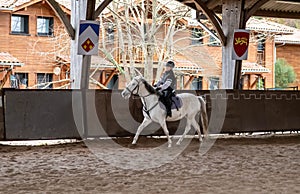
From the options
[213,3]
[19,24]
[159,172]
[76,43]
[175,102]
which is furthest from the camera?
[19,24]

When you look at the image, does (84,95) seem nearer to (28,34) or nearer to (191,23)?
(28,34)

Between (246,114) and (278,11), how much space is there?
502cm

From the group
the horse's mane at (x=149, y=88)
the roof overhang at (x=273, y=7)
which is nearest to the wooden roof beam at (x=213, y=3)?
the roof overhang at (x=273, y=7)

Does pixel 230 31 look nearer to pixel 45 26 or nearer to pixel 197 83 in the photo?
pixel 45 26

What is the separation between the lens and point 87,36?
35.5 feet

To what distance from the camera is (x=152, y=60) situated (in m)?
21.5

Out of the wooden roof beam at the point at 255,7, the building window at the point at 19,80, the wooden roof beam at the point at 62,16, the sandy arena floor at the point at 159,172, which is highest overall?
the wooden roof beam at the point at 255,7

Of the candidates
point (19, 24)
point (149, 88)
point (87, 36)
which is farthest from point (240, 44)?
point (19, 24)

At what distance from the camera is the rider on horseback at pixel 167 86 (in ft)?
33.7

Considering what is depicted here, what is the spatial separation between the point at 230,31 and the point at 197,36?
9279 mm

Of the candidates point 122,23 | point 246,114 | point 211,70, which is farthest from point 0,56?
point 246,114

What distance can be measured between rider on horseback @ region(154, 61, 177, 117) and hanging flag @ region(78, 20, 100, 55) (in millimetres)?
1594

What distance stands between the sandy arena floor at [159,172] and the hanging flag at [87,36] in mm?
1897

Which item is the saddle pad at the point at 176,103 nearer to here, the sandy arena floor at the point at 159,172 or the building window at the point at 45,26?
the sandy arena floor at the point at 159,172
